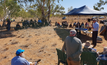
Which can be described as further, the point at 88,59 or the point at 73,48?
the point at 88,59

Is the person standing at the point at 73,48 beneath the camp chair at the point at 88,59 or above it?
above

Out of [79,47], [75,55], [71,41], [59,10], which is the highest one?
[59,10]

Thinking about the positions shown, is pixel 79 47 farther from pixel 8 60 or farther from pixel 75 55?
pixel 8 60

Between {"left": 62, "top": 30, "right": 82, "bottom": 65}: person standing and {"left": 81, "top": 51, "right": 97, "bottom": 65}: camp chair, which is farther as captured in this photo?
{"left": 81, "top": 51, "right": 97, "bottom": 65}: camp chair

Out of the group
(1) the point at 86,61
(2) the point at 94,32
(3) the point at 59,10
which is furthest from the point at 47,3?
(1) the point at 86,61

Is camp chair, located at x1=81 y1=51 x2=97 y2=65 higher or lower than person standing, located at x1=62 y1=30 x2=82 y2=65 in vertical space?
lower

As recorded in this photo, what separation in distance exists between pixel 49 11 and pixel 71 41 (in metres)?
19.5

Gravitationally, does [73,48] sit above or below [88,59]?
above

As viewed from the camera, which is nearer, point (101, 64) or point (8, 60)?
point (101, 64)

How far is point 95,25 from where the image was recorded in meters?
5.85

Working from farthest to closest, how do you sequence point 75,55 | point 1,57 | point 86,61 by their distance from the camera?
point 1,57 → point 86,61 → point 75,55

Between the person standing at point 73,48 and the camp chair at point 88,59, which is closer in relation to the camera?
the person standing at point 73,48

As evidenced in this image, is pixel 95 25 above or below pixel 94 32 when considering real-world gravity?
above

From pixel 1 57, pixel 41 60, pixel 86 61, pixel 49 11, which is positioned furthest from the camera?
pixel 49 11
